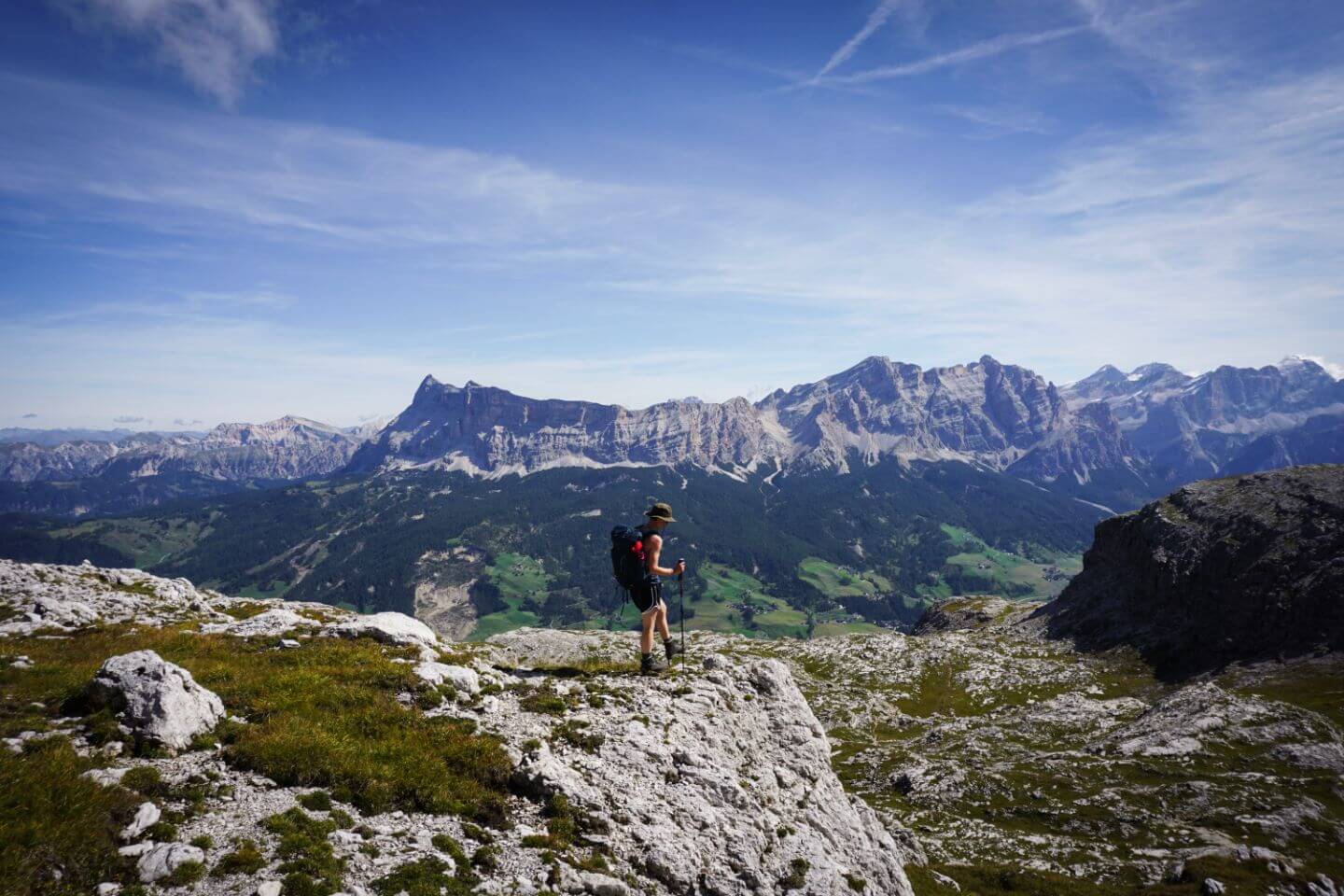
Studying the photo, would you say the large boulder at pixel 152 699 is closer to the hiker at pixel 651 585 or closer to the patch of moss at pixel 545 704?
the patch of moss at pixel 545 704

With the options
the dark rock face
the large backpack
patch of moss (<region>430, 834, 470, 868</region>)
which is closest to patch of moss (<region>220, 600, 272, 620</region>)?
the large backpack

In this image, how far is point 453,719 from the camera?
2023 cm

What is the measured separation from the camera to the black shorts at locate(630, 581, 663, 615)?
77.9 ft

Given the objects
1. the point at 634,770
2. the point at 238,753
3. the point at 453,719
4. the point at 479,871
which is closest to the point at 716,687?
the point at 634,770

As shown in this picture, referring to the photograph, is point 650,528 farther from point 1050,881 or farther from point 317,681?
point 1050,881

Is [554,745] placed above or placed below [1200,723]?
above

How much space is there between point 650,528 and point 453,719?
32.9 ft

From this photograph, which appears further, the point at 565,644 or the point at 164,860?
the point at 565,644

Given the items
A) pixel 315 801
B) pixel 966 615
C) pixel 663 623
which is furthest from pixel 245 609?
pixel 966 615

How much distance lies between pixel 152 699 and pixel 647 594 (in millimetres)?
15690

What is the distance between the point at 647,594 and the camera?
24.0 meters

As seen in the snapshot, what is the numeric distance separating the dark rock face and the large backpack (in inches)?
4445

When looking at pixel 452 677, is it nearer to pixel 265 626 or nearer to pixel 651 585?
pixel 651 585

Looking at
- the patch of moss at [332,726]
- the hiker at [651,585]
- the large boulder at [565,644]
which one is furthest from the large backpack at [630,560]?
the large boulder at [565,644]
